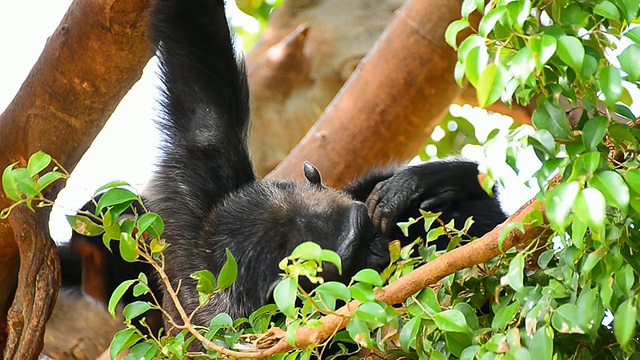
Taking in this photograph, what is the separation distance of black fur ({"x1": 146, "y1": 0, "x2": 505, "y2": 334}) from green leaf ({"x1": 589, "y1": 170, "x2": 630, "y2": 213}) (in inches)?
49.0

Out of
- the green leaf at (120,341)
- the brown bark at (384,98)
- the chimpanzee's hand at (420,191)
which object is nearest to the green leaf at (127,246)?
the green leaf at (120,341)

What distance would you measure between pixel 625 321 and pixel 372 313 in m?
0.35

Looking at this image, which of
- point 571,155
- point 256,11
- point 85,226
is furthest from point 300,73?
point 571,155

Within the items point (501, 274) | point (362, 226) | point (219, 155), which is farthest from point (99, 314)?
point (501, 274)

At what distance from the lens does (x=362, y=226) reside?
7.07ft

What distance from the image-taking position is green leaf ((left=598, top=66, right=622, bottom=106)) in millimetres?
1054

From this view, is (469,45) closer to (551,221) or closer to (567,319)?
(551,221)

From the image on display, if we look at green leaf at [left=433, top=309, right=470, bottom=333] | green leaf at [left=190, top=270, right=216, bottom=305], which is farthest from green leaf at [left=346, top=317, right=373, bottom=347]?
green leaf at [left=190, top=270, right=216, bottom=305]

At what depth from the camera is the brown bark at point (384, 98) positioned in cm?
325

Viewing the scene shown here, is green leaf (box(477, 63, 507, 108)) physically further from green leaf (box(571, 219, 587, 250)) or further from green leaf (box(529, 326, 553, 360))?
green leaf (box(529, 326, 553, 360))

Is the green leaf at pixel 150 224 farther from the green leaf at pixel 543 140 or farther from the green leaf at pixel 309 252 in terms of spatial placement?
the green leaf at pixel 543 140

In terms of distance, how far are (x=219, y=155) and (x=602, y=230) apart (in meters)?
1.66

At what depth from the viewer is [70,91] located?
2.66m

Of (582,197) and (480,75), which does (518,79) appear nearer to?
(480,75)
